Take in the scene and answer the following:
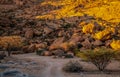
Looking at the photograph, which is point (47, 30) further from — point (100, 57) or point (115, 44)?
point (100, 57)

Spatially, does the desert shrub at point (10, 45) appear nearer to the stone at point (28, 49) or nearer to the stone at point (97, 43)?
the stone at point (28, 49)

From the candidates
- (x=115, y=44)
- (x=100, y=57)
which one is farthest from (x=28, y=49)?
(x=100, y=57)

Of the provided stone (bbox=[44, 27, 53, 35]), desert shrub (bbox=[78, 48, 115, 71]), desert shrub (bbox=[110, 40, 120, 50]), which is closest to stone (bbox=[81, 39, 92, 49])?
desert shrub (bbox=[110, 40, 120, 50])

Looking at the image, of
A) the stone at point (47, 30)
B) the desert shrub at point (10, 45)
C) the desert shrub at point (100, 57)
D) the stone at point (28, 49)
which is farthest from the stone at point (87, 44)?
the desert shrub at point (100, 57)

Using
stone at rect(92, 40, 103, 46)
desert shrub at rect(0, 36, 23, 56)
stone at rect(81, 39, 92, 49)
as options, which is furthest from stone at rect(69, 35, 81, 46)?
desert shrub at rect(0, 36, 23, 56)

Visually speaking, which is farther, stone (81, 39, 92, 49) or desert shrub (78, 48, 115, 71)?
stone (81, 39, 92, 49)

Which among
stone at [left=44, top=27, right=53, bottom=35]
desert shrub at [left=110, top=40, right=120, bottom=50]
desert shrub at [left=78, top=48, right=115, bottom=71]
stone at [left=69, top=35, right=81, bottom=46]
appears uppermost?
desert shrub at [left=78, top=48, right=115, bottom=71]

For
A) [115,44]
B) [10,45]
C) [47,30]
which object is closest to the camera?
[115,44]

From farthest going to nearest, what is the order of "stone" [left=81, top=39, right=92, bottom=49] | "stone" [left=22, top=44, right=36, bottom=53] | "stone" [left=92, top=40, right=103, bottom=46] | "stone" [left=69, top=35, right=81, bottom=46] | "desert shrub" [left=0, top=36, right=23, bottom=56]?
"stone" [left=69, top=35, right=81, bottom=46] → "stone" [left=22, top=44, right=36, bottom=53] → "stone" [left=92, top=40, right=103, bottom=46] → "stone" [left=81, top=39, right=92, bottom=49] → "desert shrub" [left=0, top=36, right=23, bottom=56]

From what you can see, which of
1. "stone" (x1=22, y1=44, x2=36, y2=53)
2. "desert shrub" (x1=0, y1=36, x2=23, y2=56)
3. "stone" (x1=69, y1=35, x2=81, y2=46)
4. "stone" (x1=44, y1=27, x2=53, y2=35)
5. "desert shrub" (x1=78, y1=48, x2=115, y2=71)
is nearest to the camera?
"desert shrub" (x1=78, y1=48, x2=115, y2=71)

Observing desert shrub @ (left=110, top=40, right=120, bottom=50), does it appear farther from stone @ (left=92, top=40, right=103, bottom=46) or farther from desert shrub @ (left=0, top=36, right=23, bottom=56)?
desert shrub @ (left=0, top=36, right=23, bottom=56)

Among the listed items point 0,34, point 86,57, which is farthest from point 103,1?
point 86,57

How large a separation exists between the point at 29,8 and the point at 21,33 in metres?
25.0

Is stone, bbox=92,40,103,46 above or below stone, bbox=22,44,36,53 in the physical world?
above
